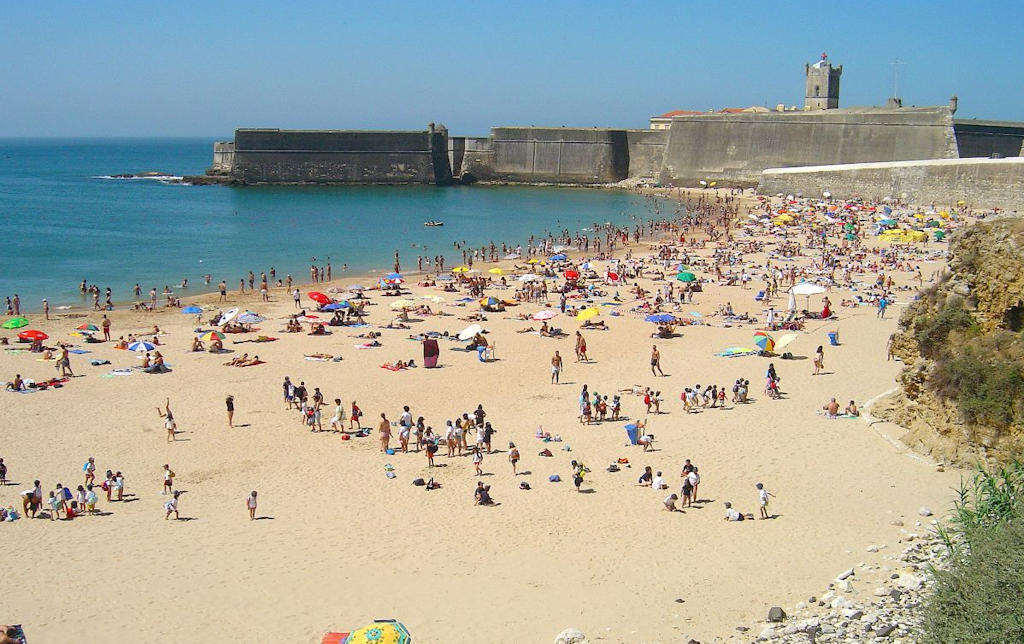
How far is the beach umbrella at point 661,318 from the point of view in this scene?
21.6 meters

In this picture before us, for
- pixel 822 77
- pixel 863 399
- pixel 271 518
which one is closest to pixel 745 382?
pixel 863 399

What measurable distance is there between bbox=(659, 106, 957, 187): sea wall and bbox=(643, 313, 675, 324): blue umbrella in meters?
31.2

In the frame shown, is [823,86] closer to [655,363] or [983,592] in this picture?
[655,363]

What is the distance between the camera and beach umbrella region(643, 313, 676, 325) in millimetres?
21594

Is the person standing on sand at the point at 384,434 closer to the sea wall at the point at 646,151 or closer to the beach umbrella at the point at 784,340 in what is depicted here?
the beach umbrella at the point at 784,340

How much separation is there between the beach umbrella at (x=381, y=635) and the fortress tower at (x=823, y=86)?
63.7 metres

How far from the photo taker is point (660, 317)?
21953mm

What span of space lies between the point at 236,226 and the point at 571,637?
3948 cm

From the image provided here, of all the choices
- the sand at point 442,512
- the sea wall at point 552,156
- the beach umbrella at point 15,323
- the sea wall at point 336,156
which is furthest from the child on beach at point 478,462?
the sea wall at point 336,156

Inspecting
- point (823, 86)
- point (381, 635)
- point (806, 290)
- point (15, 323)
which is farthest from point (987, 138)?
point (381, 635)

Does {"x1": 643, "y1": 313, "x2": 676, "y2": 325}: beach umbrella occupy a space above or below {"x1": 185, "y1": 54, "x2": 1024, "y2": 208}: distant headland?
below

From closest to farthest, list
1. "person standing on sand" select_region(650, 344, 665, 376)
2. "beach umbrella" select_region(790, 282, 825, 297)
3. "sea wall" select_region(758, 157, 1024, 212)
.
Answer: "person standing on sand" select_region(650, 344, 665, 376), "beach umbrella" select_region(790, 282, 825, 297), "sea wall" select_region(758, 157, 1024, 212)

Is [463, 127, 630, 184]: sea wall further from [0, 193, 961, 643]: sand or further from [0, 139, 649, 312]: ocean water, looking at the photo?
[0, 193, 961, 643]: sand

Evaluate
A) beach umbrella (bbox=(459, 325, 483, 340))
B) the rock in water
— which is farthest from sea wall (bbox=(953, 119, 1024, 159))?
the rock in water
